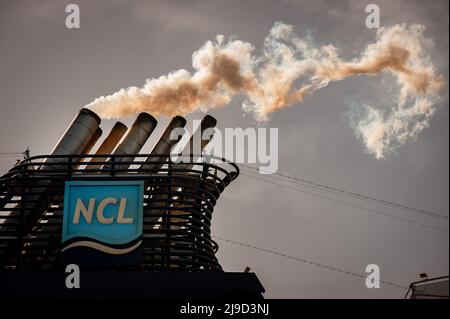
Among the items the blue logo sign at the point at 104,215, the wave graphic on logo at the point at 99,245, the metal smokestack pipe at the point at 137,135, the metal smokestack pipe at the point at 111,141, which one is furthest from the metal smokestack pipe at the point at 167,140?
the wave graphic on logo at the point at 99,245

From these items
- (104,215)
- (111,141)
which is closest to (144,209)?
(104,215)

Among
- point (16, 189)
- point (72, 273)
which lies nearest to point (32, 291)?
point (72, 273)

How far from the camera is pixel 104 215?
23.3 metres

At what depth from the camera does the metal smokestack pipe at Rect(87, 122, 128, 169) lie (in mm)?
29000

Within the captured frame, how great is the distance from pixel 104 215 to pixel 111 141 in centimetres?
650

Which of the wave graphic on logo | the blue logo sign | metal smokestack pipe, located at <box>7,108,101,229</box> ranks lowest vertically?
the wave graphic on logo

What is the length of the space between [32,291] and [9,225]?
12.1 ft

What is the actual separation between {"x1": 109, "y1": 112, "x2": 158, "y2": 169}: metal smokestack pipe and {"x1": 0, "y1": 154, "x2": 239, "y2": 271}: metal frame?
1601 millimetres

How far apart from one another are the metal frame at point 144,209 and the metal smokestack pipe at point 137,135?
5.25ft

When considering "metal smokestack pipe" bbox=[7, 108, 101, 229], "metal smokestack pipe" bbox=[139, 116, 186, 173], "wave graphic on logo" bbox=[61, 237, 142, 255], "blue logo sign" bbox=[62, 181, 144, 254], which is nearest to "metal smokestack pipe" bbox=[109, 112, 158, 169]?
"metal smokestack pipe" bbox=[139, 116, 186, 173]

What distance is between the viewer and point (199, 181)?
2470 cm

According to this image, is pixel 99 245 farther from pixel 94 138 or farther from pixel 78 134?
pixel 94 138

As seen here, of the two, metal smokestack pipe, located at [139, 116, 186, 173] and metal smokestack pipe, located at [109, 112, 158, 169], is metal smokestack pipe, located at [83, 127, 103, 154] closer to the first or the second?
metal smokestack pipe, located at [109, 112, 158, 169]

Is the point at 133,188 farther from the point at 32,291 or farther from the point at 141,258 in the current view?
the point at 32,291
